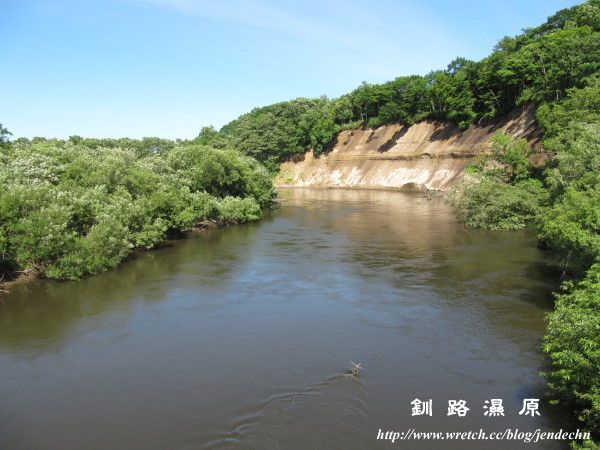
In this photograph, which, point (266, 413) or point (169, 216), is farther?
point (169, 216)

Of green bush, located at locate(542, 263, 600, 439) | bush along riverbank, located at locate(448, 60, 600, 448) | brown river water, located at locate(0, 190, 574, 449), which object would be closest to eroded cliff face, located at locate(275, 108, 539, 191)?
bush along riverbank, located at locate(448, 60, 600, 448)

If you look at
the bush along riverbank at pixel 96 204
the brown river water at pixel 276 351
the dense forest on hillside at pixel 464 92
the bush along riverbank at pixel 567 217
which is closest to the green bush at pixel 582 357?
the bush along riverbank at pixel 567 217

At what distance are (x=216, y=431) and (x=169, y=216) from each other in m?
29.7

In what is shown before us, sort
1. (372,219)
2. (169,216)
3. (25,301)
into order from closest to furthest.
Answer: (25,301) → (169,216) → (372,219)

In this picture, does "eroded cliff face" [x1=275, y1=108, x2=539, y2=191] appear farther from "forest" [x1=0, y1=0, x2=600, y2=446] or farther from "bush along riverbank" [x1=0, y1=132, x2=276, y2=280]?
"bush along riverbank" [x1=0, y1=132, x2=276, y2=280]

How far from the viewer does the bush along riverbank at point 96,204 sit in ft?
85.6

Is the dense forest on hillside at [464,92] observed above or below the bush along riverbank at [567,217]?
above

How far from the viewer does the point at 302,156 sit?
11575 cm

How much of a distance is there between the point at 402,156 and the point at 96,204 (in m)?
70.7

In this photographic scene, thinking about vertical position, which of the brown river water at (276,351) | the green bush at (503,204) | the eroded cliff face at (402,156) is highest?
the eroded cliff face at (402,156)

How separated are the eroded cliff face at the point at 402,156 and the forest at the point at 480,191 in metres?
3.66

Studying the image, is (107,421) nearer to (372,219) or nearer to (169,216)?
(169,216)

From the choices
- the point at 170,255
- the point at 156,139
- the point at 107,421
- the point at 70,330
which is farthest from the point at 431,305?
the point at 156,139

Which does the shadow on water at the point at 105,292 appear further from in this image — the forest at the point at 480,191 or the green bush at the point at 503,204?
the green bush at the point at 503,204
